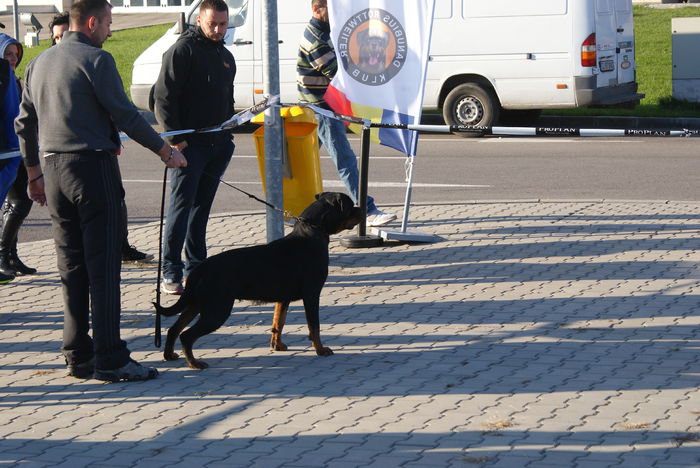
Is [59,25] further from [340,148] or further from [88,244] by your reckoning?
[88,244]

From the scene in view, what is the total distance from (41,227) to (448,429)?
22.7ft

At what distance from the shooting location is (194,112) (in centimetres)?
798

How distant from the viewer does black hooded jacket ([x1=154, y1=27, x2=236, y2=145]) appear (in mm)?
7848

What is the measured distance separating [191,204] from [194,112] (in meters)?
0.63

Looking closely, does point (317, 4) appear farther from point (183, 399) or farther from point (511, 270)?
point (183, 399)

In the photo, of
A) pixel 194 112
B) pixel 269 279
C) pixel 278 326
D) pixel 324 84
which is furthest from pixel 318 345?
pixel 324 84

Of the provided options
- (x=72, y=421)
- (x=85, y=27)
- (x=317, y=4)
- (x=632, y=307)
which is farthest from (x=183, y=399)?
(x=317, y=4)

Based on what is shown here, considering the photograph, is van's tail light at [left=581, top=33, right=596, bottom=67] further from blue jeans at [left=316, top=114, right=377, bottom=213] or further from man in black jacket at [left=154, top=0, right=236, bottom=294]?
man in black jacket at [left=154, top=0, right=236, bottom=294]

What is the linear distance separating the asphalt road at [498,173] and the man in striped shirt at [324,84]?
3.64ft

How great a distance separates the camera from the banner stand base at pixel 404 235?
31.5 ft

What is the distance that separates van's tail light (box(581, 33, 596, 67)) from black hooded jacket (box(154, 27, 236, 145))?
940 cm

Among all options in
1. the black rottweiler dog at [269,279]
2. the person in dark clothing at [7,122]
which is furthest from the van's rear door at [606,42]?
the black rottweiler dog at [269,279]

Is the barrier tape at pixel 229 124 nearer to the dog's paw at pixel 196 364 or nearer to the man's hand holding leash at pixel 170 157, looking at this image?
the man's hand holding leash at pixel 170 157

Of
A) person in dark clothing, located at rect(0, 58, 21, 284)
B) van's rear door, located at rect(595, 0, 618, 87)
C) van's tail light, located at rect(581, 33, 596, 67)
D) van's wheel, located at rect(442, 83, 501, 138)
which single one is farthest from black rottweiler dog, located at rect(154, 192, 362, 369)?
van's wheel, located at rect(442, 83, 501, 138)
